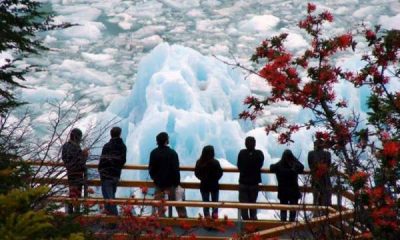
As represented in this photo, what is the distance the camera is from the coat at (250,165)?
9.64 m

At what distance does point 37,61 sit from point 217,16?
10.3 m

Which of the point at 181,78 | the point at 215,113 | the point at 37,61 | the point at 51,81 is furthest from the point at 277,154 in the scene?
the point at 37,61

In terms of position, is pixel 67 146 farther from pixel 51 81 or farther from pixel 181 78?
pixel 51 81

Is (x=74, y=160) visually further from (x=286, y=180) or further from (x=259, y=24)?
(x=259, y=24)

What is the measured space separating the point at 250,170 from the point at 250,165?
0.08m

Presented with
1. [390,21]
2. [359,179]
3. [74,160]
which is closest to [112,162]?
[74,160]

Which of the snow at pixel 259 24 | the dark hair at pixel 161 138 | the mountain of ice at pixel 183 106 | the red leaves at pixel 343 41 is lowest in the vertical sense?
the dark hair at pixel 161 138

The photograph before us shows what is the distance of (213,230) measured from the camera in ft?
32.5

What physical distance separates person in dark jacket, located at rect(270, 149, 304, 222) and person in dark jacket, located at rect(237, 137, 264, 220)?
0.73 feet

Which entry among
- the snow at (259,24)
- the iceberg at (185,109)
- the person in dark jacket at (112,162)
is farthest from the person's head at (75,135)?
the snow at (259,24)

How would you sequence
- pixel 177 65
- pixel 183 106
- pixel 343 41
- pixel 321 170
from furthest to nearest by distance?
1. pixel 177 65
2. pixel 183 106
3. pixel 343 41
4. pixel 321 170

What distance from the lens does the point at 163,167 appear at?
9602 millimetres

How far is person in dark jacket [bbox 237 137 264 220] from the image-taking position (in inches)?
379

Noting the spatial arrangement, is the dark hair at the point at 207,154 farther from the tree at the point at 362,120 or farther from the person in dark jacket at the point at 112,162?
the tree at the point at 362,120
